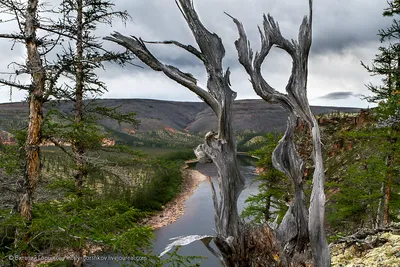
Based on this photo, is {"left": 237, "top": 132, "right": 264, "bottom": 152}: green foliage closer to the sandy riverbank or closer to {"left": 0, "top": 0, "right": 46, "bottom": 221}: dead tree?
the sandy riverbank

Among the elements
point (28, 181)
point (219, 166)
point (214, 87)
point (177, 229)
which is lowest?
point (177, 229)

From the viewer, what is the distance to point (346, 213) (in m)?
13.4

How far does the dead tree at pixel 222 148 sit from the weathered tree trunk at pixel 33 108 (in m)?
2.66

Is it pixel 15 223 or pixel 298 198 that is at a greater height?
pixel 298 198

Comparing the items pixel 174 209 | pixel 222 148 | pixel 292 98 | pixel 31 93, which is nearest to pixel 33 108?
pixel 31 93

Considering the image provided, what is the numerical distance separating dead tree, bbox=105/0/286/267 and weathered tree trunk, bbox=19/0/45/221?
2.66 metres

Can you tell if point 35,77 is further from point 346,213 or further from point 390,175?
point 346,213

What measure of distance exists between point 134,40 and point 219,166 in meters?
1.95

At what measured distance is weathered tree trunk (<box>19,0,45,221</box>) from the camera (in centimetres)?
559

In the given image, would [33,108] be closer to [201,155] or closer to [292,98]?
[201,155]

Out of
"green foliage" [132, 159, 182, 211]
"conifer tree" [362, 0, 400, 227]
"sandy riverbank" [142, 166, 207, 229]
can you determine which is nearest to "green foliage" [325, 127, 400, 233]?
"conifer tree" [362, 0, 400, 227]

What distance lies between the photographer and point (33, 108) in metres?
5.72

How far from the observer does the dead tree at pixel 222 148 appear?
3836 mm

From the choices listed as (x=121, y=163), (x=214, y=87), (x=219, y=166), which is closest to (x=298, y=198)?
(x=219, y=166)
